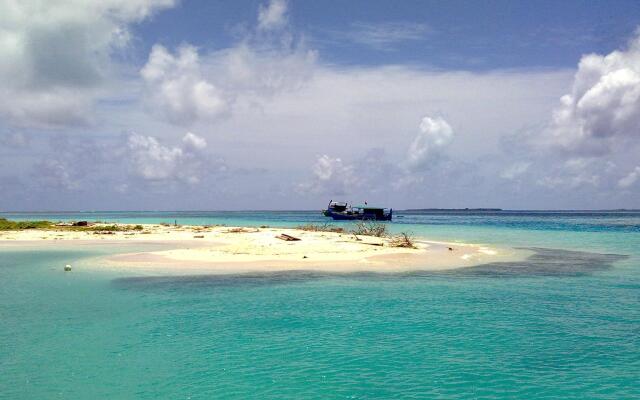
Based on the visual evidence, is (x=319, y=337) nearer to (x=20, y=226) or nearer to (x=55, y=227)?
(x=55, y=227)

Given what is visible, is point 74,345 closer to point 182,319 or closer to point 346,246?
point 182,319

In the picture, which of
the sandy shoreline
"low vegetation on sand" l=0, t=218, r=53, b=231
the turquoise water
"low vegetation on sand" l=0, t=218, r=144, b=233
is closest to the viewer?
the turquoise water

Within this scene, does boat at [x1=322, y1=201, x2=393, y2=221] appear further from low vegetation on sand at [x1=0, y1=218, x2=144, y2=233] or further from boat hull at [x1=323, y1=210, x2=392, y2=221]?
low vegetation on sand at [x1=0, y1=218, x2=144, y2=233]

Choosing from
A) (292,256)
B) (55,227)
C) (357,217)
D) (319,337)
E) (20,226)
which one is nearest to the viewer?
(319,337)

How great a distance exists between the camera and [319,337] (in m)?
16.2

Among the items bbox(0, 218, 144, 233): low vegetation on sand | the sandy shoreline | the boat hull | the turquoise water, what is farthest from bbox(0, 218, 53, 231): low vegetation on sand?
the boat hull

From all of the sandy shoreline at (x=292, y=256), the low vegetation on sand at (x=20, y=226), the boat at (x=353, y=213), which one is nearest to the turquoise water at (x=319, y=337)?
the sandy shoreline at (x=292, y=256)

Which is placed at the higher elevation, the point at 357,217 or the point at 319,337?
the point at 357,217

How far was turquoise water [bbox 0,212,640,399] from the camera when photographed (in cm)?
1216

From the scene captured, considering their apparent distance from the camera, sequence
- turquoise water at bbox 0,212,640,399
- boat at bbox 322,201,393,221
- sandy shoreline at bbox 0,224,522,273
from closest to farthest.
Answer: turquoise water at bbox 0,212,640,399 < sandy shoreline at bbox 0,224,522,273 < boat at bbox 322,201,393,221

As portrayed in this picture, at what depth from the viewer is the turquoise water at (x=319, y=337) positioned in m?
12.2

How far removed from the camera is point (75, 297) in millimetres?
22656

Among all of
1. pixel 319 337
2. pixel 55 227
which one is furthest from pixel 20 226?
pixel 319 337

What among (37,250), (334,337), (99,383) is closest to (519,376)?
(334,337)
